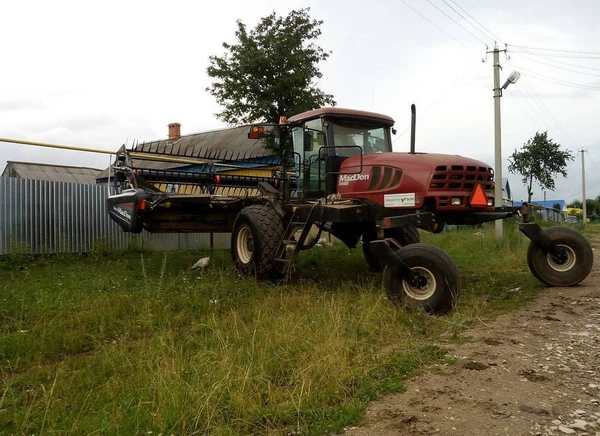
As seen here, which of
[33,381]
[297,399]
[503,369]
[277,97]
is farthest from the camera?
[277,97]

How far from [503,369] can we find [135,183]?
21.7 ft

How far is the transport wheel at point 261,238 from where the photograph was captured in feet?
24.9

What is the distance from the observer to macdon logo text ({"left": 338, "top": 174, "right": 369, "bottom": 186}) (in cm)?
710

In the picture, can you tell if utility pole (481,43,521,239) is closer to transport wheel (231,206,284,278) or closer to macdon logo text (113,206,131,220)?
transport wheel (231,206,284,278)

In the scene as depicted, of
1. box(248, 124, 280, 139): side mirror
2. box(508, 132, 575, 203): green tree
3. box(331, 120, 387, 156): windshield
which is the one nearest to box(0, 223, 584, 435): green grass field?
box(331, 120, 387, 156): windshield

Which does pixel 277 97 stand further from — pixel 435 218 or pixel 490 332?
pixel 490 332

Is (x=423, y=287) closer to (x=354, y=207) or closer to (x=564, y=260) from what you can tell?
(x=354, y=207)

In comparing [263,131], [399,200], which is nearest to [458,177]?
[399,200]

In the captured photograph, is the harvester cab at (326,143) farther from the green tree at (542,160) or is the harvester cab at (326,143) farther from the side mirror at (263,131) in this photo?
the green tree at (542,160)

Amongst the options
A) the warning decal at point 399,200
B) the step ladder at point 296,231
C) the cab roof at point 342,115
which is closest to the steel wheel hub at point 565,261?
the warning decal at point 399,200

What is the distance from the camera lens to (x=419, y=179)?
6488 millimetres

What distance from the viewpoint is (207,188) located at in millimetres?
10414

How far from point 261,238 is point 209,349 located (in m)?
3.04

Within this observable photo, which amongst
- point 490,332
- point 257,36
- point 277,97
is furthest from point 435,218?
point 257,36
